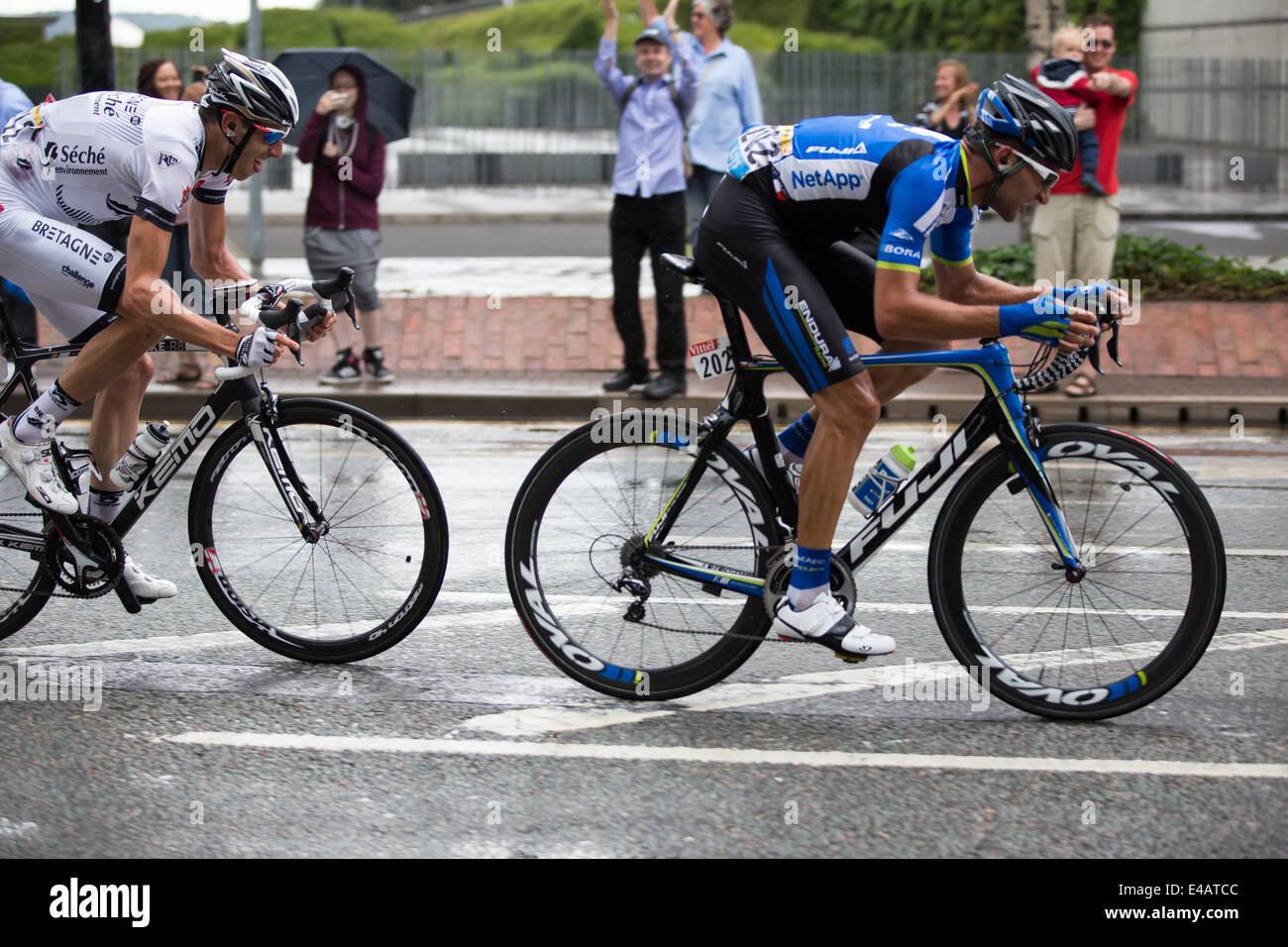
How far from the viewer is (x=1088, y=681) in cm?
443

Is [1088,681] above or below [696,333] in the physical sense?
below

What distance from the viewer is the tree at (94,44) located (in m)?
10.5

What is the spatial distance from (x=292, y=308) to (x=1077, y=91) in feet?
21.8

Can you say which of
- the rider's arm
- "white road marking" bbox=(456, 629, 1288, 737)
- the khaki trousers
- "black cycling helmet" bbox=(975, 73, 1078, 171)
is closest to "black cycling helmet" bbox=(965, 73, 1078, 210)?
"black cycling helmet" bbox=(975, 73, 1078, 171)

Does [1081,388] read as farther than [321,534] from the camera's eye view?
Yes

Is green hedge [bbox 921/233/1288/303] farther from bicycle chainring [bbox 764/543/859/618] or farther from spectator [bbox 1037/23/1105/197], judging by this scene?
bicycle chainring [bbox 764/543/859/618]

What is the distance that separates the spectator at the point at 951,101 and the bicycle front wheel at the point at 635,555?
751 cm

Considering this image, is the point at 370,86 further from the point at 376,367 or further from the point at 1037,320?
the point at 1037,320

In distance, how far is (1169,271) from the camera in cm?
1152

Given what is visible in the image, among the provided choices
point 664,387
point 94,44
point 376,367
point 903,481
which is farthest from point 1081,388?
point 94,44

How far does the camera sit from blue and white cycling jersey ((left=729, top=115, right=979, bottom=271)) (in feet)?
13.5

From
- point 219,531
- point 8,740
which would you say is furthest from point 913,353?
point 8,740

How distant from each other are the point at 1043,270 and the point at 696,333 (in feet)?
7.71
